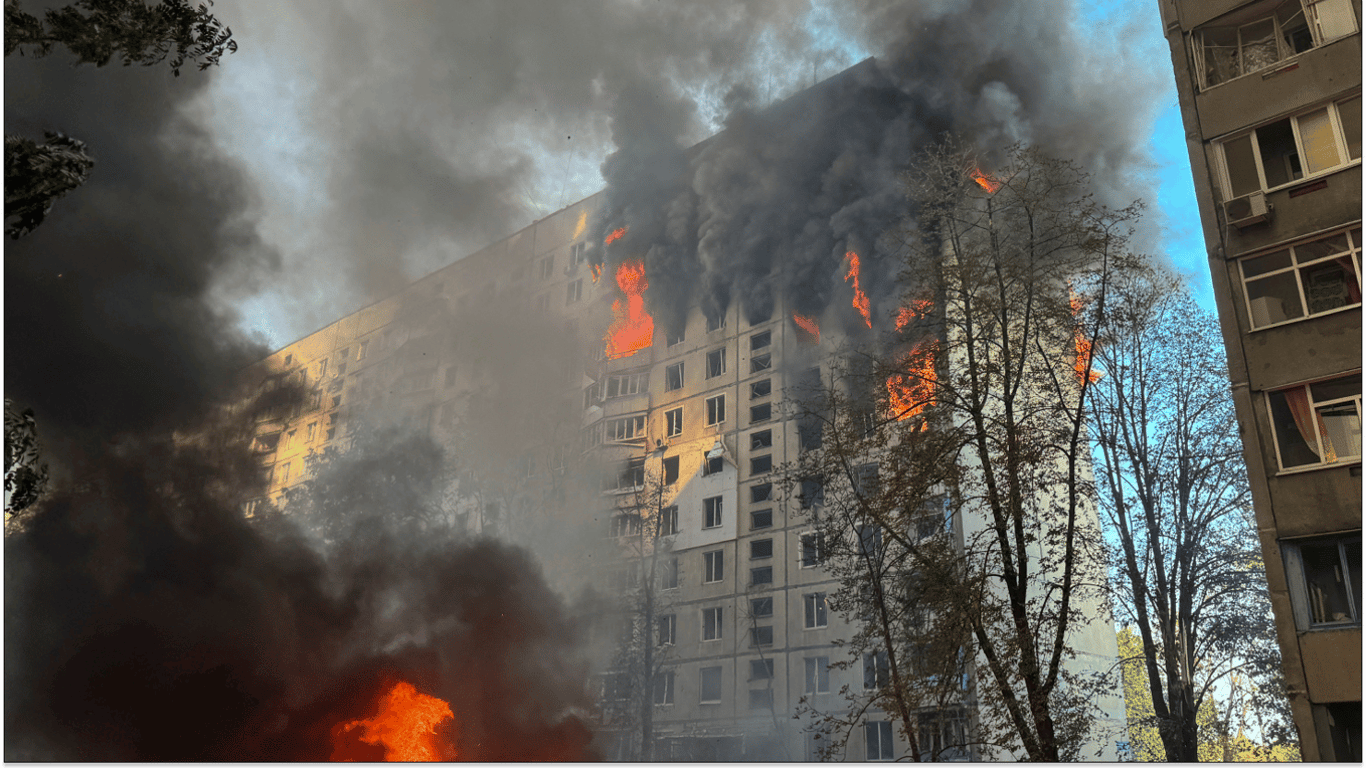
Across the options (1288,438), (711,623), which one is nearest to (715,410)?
(711,623)

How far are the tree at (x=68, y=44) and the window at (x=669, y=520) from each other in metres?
37.2

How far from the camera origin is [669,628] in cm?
4506

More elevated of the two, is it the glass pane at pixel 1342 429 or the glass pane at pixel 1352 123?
the glass pane at pixel 1352 123

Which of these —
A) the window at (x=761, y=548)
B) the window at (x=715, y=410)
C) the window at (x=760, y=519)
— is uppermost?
the window at (x=715, y=410)

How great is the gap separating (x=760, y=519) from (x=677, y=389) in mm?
10724

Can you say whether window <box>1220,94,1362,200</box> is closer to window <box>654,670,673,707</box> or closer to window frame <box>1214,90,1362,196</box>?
window frame <box>1214,90,1362,196</box>

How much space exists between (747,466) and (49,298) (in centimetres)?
3207

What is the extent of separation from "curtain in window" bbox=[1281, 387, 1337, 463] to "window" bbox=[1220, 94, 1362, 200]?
396 centimetres

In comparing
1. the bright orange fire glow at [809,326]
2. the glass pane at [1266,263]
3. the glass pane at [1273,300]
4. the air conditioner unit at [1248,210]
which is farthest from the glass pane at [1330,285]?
the bright orange fire glow at [809,326]

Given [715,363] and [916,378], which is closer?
[916,378]

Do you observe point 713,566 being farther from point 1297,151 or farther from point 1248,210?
point 1297,151

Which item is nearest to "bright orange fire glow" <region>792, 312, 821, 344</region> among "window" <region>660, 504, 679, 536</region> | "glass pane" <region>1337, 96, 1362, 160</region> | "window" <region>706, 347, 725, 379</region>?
"window" <region>706, 347, 725, 379</region>

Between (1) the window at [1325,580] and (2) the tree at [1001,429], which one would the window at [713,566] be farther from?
(1) the window at [1325,580]

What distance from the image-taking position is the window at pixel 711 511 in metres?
46.3
